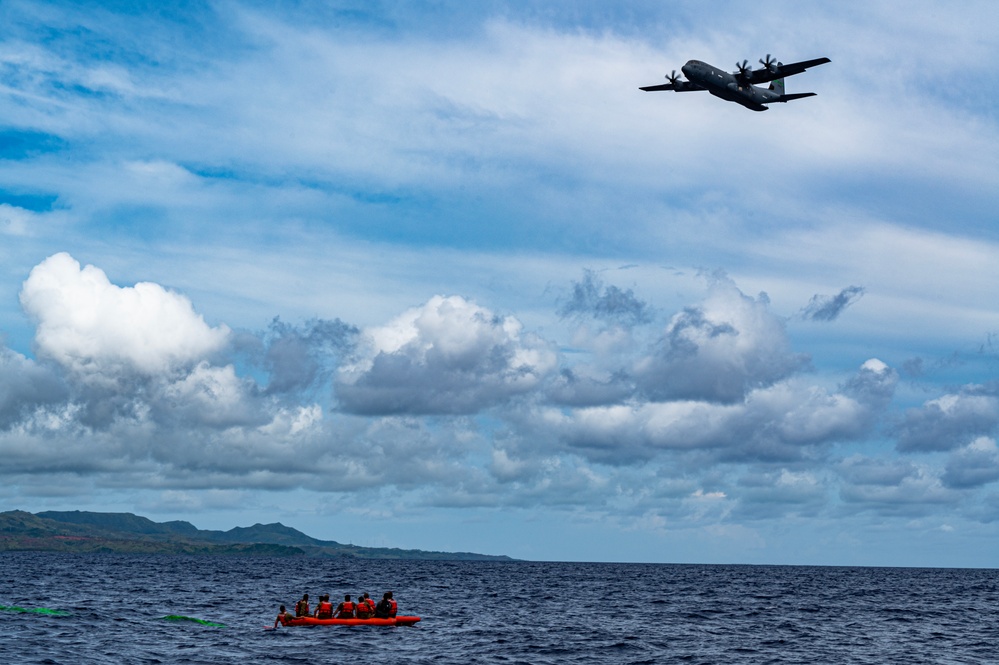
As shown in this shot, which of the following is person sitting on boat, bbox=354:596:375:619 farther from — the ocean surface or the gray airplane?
the gray airplane

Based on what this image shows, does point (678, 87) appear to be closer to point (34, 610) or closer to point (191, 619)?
point (191, 619)

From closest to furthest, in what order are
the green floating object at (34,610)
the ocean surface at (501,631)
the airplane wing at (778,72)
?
the ocean surface at (501,631) < the airplane wing at (778,72) < the green floating object at (34,610)

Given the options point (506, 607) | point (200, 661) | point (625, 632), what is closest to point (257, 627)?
point (200, 661)

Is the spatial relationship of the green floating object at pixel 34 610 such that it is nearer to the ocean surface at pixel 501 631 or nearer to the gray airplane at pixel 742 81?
the ocean surface at pixel 501 631

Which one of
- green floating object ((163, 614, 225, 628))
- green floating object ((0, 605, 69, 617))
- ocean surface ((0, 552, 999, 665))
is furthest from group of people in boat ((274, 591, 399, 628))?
green floating object ((0, 605, 69, 617))

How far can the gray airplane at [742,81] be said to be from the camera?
251ft

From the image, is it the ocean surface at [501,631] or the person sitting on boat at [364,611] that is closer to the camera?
the ocean surface at [501,631]

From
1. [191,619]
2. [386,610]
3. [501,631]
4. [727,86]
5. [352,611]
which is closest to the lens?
[727,86]

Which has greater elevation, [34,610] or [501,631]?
[501,631]

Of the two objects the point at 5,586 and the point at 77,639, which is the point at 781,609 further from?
the point at 5,586

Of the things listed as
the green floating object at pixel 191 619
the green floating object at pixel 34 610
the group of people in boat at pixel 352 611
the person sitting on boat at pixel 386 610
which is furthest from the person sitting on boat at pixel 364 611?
the green floating object at pixel 34 610

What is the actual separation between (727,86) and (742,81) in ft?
5.46

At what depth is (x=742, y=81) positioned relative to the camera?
78000mm

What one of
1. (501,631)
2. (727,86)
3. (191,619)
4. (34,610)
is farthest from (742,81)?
(34,610)
